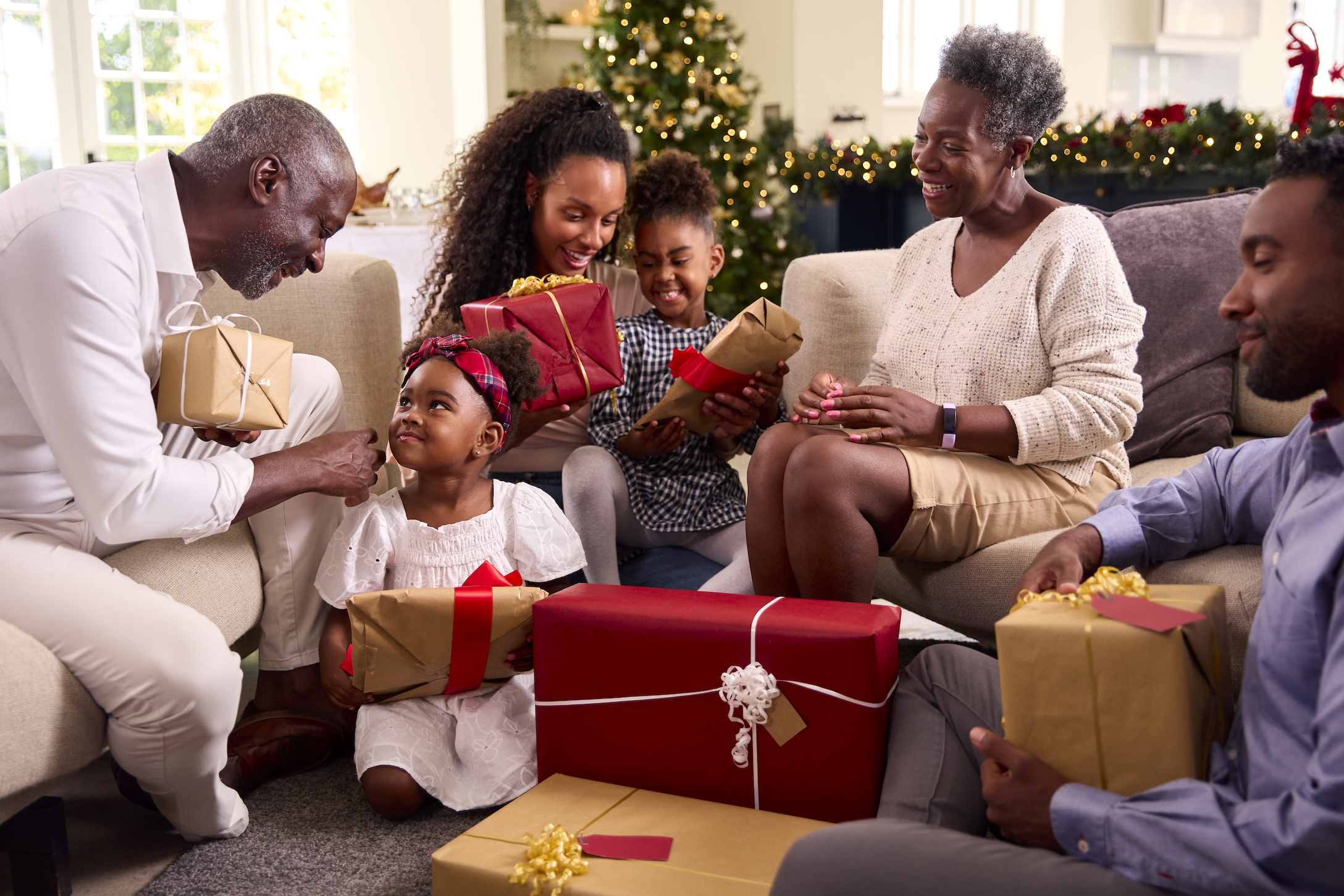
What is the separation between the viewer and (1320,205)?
3.44 ft

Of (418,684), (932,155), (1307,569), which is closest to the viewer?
(1307,569)

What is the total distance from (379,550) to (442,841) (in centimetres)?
50

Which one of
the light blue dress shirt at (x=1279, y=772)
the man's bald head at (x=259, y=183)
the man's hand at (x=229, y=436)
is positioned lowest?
the light blue dress shirt at (x=1279, y=772)

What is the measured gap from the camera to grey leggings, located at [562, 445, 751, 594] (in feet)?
7.35

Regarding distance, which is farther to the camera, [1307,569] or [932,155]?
[932,155]

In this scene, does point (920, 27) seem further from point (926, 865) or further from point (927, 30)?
point (926, 865)

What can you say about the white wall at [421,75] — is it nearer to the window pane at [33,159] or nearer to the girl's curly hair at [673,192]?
the window pane at [33,159]

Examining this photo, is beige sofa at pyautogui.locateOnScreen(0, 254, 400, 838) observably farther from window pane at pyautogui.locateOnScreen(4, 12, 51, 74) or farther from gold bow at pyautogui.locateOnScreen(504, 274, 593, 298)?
window pane at pyautogui.locateOnScreen(4, 12, 51, 74)

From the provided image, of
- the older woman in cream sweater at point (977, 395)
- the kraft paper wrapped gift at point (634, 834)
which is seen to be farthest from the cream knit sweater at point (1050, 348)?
the kraft paper wrapped gift at point (634, 834)

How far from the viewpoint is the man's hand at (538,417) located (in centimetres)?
216

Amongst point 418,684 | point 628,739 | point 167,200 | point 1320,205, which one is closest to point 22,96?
point 167,200

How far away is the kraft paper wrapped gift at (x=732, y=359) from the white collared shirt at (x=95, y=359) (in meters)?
0.85

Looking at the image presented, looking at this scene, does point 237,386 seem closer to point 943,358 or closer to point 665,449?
point 665,449

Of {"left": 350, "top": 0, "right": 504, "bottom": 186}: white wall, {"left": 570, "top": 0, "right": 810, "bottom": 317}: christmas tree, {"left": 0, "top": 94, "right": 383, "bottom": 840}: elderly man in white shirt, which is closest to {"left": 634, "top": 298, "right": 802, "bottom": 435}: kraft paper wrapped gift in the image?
{"left": 0, "top": 94, "right": 383, "bottom": 840}: elderly man in white shirt
